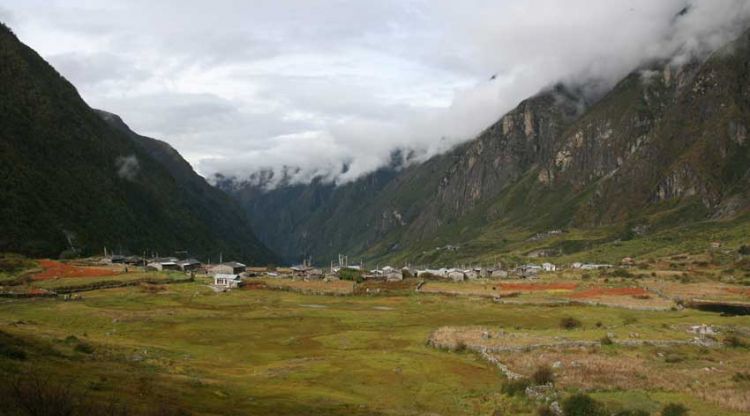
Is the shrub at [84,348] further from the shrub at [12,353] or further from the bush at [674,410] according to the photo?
the bush at [674,410]

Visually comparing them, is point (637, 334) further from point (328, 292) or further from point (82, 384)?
point (328, 292)

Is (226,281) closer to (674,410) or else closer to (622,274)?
(622,274)

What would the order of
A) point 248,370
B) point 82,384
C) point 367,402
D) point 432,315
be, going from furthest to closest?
1. point 432,315
2. point 248,370
3. point 367,402
4. point 82,384

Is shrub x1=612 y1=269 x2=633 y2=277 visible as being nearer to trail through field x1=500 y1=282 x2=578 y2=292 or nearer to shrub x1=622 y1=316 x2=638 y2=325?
trail through field x1=500 y1=282 x2=578 y2=292

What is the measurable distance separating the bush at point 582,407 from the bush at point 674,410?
3.63 meters

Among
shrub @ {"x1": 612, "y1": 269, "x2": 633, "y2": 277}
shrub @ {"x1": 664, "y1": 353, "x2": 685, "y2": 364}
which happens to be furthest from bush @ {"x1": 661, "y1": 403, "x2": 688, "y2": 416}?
shrub @ {"x1": 612, "y1": 269, "x2": 633, "y2": 277}

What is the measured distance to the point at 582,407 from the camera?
4066 cm

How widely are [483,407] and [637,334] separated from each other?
37196mm

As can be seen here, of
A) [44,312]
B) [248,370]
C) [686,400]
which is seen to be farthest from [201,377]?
[44,312]

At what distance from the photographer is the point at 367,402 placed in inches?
1902

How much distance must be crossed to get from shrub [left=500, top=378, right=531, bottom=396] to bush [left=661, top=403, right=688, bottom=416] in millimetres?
11289

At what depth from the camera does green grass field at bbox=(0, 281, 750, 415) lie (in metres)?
43.4

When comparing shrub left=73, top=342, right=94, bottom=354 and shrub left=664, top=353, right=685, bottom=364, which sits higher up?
shrub left=73, top=342, right=94, bottom=354

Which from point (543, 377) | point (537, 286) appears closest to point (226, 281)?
point (537, 286)
